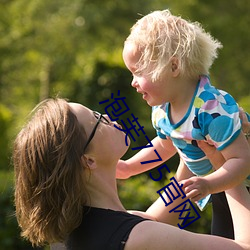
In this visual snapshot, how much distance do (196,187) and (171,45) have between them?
61 cm

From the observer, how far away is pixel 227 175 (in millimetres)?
2645

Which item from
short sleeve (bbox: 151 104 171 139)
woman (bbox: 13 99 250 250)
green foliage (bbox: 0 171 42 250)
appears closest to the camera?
woman (bbox: 13 99 250 250)

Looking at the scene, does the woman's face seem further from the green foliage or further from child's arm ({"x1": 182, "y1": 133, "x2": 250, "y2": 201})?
the green foliage

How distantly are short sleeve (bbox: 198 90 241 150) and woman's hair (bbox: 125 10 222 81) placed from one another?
0.19m

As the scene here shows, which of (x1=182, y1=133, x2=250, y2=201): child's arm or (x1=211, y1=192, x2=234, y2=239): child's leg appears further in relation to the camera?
(x1=211, y1=192, x2=234, y2=239): child's leg

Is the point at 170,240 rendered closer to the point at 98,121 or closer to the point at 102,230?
the point at 102,230

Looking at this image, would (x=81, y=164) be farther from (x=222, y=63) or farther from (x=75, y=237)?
(x=222, y=63)

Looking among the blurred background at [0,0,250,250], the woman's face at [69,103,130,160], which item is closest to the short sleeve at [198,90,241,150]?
the woman's face at [69,103,130,160]

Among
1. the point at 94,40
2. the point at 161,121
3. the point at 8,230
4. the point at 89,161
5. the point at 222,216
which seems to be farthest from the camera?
the point at 94,40

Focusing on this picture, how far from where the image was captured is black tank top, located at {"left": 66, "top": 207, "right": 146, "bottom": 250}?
2615 mm

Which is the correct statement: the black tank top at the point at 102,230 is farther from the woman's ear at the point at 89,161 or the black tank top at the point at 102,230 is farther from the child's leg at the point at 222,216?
the child's leg at the point at 222,216

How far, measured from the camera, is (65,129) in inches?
107

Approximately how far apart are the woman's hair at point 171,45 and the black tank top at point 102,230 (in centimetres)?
58

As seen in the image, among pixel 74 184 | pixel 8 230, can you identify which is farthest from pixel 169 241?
pixel 8 230
